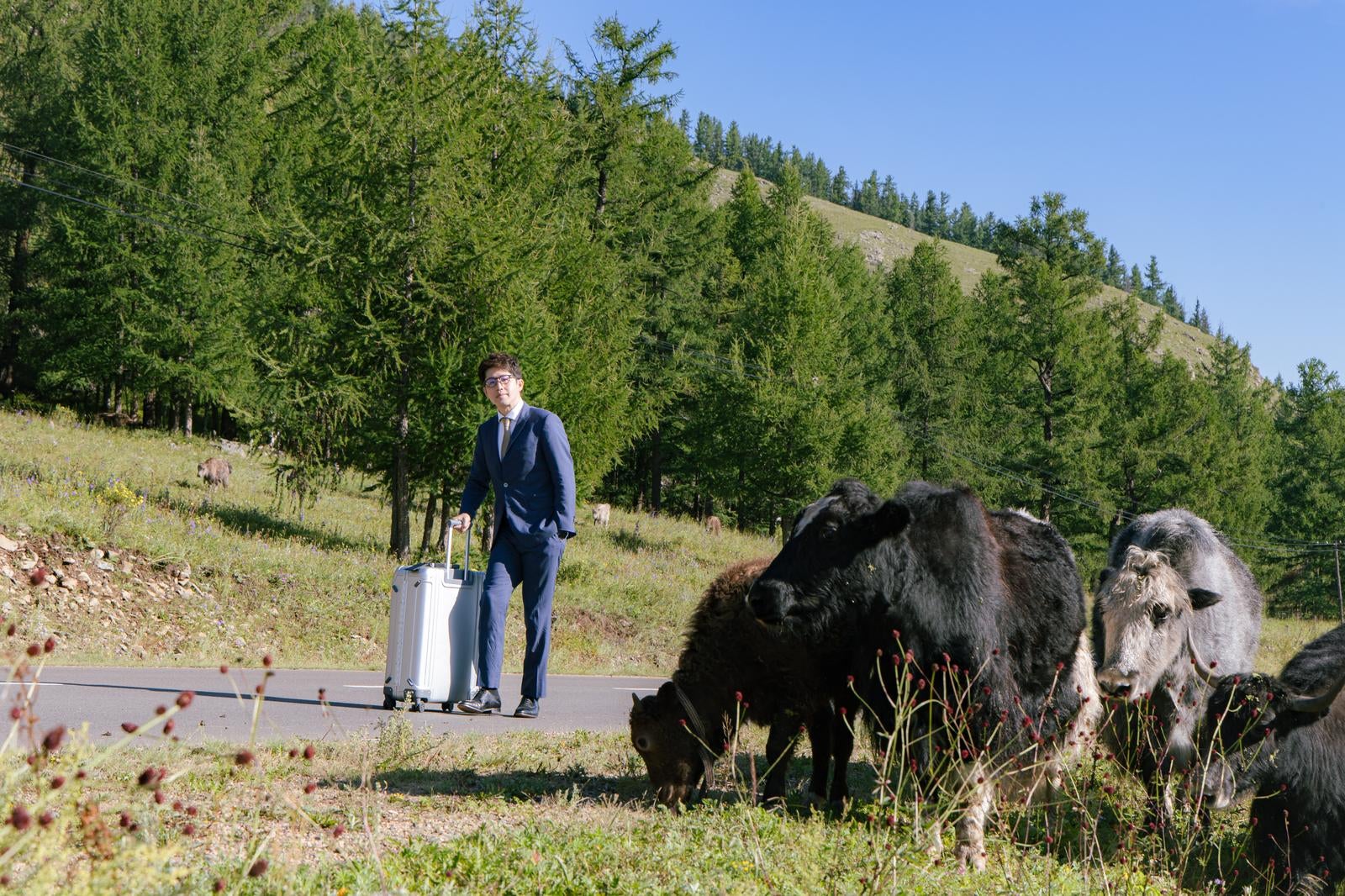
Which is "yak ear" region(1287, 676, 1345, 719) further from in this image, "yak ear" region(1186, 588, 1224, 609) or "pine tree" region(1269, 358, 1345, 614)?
"pine tree" region(1269, 358, 1345, 614)

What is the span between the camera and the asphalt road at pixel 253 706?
740 cm

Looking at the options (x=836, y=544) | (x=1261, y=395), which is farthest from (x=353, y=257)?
(x=1261, y=395)

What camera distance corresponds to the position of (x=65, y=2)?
48.4 meters

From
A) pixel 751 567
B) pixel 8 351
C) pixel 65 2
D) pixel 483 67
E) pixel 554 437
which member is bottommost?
pixel 751 567

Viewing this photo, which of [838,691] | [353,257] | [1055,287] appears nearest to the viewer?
[838,691]

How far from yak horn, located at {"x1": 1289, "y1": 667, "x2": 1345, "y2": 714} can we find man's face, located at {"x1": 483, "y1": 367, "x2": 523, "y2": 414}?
5.12m

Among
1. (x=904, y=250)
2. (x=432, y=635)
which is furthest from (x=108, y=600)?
(x=904, y=250)

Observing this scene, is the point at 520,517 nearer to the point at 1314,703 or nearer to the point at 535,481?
the point at 535,481

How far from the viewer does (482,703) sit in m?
7.86

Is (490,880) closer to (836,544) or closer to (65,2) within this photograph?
(836,544)

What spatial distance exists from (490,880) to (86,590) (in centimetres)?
1165

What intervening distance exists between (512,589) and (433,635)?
0.68 metres

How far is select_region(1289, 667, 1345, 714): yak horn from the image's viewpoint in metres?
5.74

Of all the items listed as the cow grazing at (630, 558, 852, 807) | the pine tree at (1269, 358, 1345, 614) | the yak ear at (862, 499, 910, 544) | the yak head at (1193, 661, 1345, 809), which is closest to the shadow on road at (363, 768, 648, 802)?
the cow grazing at (630, 558, 852, 807)
